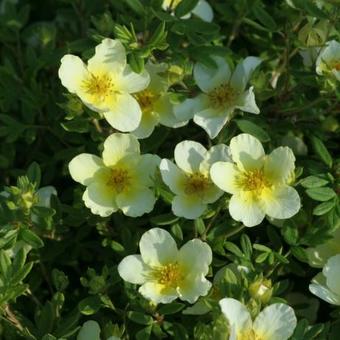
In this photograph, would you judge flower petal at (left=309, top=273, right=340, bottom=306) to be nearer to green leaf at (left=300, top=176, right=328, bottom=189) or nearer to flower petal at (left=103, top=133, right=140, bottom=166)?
green leaf at (left=300, top=176, right=328, bottom=189)

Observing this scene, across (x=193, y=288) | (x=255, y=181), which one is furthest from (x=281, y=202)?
(x=193, y=288)

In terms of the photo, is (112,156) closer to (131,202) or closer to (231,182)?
(131,202)

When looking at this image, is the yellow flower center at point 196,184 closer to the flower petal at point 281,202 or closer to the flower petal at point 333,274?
the flower petal at point 281,202

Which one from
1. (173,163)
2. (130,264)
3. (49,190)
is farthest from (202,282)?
(49,190)

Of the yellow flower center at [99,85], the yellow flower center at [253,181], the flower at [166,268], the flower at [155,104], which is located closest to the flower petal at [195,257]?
the flower at [166,268]

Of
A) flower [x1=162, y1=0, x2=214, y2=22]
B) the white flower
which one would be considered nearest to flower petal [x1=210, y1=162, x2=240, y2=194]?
the white flower

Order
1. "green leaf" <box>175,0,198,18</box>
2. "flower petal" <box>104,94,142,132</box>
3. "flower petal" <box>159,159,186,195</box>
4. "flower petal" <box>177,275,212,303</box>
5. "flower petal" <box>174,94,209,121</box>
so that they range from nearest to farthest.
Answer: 1. "flower petal" <box>177,275,212,303</box>
2. "flower petal" <box>159,159,186,195</box>
3. "flower petal" <box>104,94,142,132</box>
4. "flower petal" <box>174,94,209,121</box>
5. "green leaf" <box>175,0,198,18</box>

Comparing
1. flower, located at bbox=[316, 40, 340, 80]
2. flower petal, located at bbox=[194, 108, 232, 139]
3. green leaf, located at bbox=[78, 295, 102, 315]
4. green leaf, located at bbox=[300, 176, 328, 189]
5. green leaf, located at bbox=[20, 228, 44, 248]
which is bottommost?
green leaf, located at bbox=[78, 295, 102, 315]
